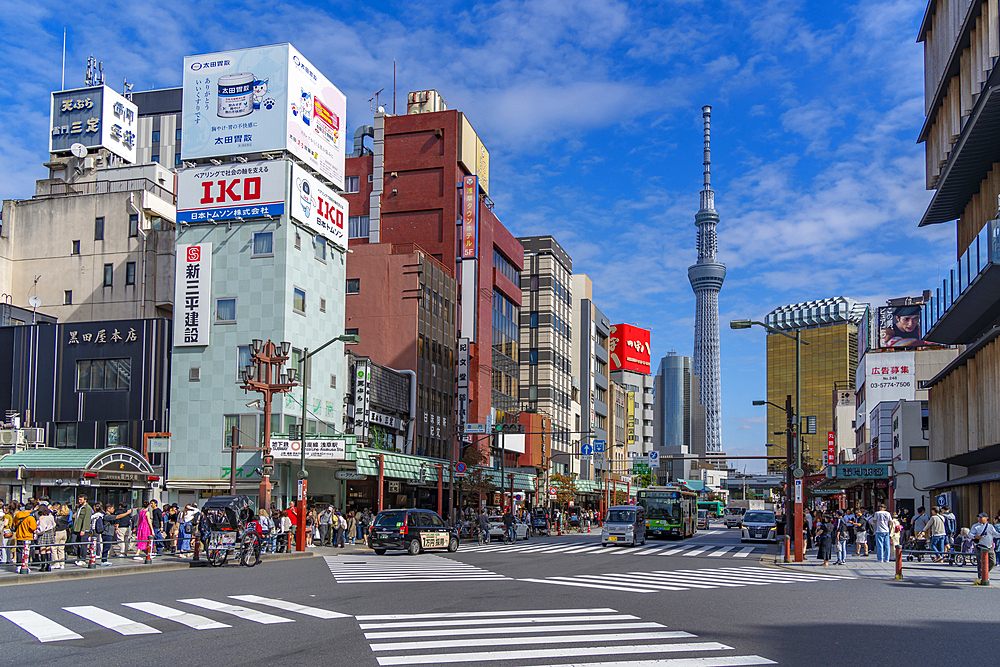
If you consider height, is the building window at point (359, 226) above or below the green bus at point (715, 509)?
above

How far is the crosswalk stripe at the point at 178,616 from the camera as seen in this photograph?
44.0ft

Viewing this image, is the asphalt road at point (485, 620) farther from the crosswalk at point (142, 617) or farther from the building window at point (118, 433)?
the building window at point (118, 433)

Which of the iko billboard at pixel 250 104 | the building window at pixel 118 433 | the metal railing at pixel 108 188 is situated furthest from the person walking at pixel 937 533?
the metal railing at pixel 108 188

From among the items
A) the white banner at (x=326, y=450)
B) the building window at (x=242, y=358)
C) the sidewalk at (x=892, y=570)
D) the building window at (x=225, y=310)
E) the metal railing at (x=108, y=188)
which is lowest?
the sidewalk at (x=892, y=570)

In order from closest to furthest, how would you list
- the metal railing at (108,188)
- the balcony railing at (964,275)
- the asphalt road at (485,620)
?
the asphalt road at (485,620)
the balcony railing at (964,275)
the metal railing at (108,188)

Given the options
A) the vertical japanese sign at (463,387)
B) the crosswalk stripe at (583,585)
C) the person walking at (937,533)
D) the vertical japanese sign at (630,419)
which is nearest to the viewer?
the crosswalk stripe at (583,585)

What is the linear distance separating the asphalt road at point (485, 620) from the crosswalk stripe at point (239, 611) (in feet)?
0.11

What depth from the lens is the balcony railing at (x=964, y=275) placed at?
33.0m

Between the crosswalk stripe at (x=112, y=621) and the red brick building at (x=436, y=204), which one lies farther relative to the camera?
the red brick building at (x=436, y=204)

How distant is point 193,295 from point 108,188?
13995 mm

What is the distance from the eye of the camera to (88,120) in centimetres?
6594

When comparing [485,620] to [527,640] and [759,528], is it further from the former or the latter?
[759,528]

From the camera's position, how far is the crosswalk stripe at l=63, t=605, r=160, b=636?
12844mm

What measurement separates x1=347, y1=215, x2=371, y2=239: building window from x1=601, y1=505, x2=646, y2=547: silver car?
39700 millimetres
